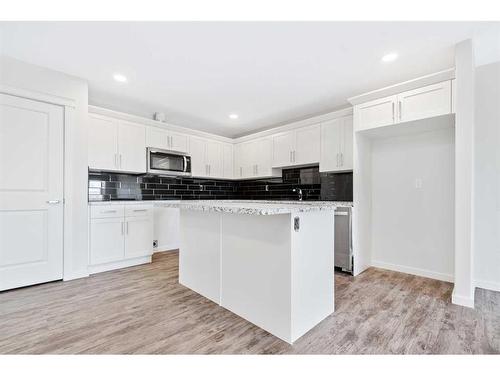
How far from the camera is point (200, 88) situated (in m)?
3.26

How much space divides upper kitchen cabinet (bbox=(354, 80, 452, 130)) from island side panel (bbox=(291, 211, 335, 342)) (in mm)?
1657

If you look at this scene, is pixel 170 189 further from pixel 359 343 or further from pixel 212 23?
pixel 359 343

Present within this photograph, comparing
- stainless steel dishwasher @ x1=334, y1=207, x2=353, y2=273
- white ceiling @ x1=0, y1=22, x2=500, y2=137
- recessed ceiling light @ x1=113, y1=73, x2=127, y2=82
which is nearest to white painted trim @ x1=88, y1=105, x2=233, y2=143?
white ceiling @ x1=0, y1=22, x2=500, y2=137

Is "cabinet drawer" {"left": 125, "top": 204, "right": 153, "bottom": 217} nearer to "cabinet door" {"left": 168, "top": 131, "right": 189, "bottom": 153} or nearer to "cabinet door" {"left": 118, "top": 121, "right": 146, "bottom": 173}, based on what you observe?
"cabinet door" {"left": 118, "top": 121, "right": 146, "bottom": 173}

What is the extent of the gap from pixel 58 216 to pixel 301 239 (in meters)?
2.84

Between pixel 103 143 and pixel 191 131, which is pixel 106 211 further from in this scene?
pixel 191 131

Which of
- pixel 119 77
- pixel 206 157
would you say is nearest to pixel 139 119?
pixel 119 77

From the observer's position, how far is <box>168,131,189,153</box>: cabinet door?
4238 millimetres

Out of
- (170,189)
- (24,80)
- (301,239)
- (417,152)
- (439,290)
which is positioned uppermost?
(24,80)

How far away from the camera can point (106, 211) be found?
3264 millimetres

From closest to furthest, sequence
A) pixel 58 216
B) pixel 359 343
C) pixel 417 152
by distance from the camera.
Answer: pixel 359 343 → pixel 58 216 → pixel 417 152

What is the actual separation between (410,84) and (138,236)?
3.96 m
